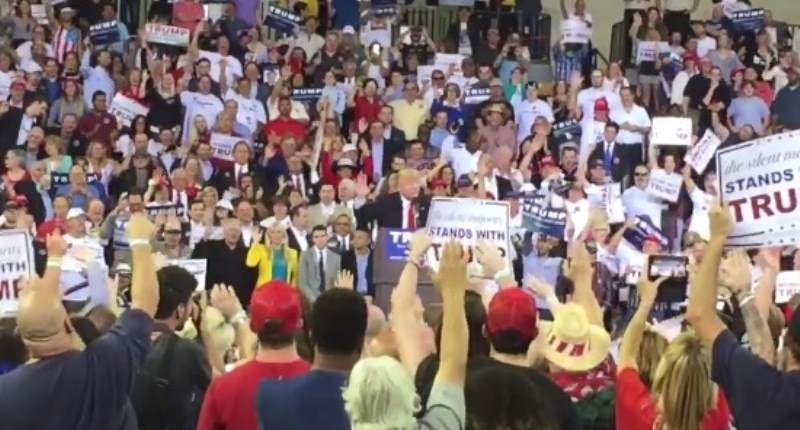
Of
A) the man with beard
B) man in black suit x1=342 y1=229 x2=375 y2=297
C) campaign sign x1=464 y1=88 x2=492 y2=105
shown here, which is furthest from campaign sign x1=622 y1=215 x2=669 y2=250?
the man with beard

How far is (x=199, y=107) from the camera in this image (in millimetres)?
19906

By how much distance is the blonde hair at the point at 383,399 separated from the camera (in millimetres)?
4406

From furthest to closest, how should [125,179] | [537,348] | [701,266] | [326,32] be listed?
1. [326,32]
2. [125,179]
3. [537,348]
4. [701,266]

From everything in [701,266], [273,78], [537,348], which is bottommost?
[537,348]

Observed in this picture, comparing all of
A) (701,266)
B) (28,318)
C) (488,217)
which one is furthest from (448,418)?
(488,217)

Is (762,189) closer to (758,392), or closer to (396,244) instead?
(758,392)

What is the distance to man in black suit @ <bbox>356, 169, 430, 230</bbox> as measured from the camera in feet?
56.2

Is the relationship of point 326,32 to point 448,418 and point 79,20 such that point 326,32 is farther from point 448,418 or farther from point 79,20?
point 448,418

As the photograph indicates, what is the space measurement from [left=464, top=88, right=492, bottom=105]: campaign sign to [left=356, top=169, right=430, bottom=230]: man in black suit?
3600mm

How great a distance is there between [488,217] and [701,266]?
204 inches

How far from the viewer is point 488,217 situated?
9.95 metres

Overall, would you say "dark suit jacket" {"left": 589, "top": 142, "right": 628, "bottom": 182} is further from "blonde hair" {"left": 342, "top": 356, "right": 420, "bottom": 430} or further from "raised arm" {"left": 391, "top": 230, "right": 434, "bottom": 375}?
"blonde hair" {"left": 342, "top": 356, "right": 420, "bottom": 430}

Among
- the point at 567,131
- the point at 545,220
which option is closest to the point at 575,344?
the point at 545,220

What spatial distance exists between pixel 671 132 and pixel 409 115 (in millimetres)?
3298
